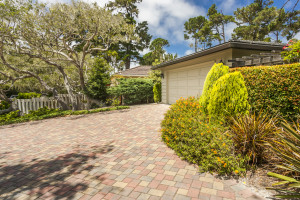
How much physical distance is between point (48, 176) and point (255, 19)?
2836 cm

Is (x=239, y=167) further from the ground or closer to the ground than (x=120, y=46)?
closer to the ground

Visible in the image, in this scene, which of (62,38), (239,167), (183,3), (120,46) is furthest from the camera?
(120,46)

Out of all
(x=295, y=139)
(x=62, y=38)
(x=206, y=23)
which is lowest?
(x=295, y=139)

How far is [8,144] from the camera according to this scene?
199 inches

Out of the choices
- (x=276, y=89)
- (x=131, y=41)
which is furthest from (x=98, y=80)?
(x=131, y=41)

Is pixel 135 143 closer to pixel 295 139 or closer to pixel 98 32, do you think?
pixel 295 139

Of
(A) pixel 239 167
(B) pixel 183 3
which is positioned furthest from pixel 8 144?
(B) pixel 183 3

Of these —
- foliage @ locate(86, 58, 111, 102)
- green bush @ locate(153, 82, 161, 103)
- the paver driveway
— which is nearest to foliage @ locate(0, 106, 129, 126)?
foliage @ locate(86, 58, 111, 102)

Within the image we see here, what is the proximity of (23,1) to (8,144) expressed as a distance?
821 cm

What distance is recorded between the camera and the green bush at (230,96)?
3.81 m

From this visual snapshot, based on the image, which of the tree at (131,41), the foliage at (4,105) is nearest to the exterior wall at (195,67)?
the foliage at (4,105)

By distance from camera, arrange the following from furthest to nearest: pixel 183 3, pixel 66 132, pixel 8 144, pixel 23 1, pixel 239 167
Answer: pixel 183 3 < pixel 23 1 < pixel 66 132 < pixel 8 144 < pixel 239 167

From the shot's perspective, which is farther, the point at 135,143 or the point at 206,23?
the point at 206,23

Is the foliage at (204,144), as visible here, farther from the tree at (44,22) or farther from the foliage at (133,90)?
the foliage at (133,90)
